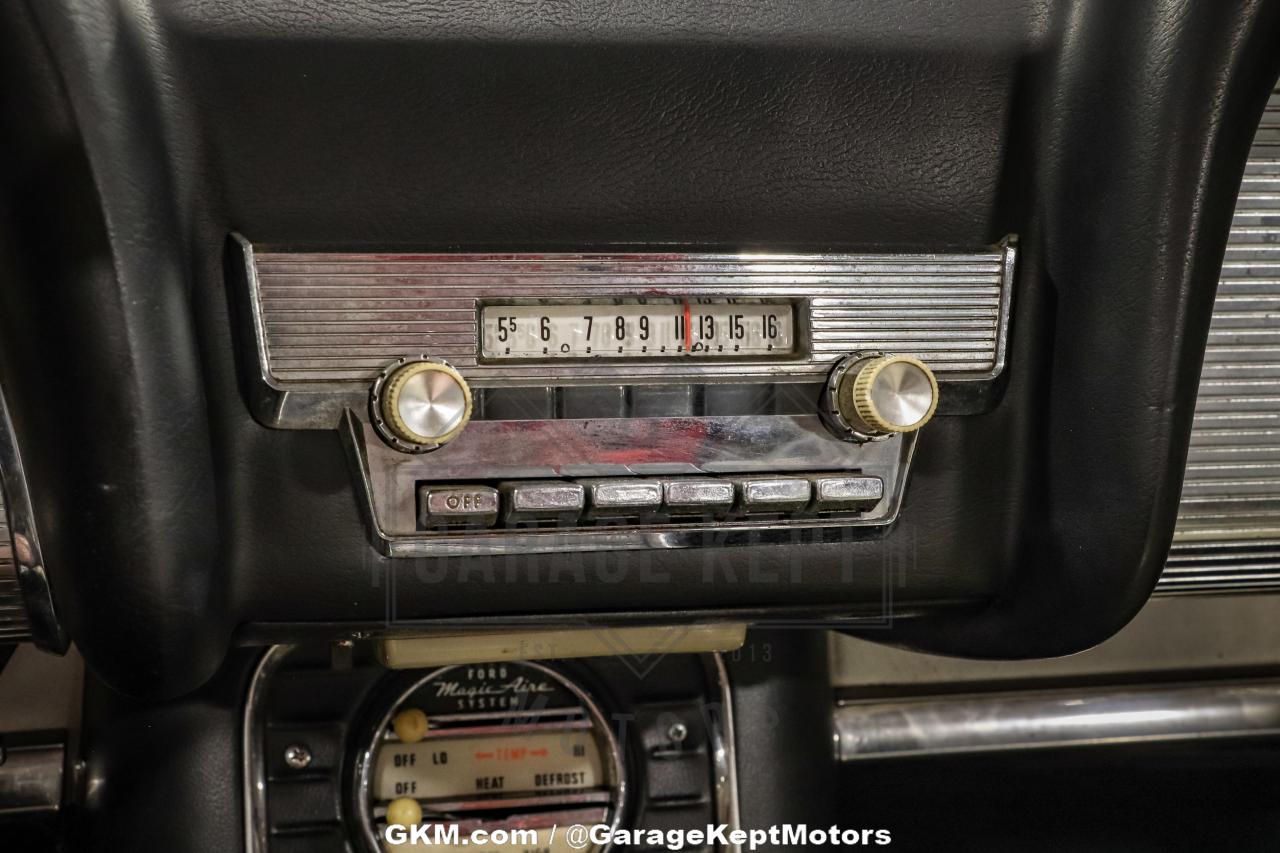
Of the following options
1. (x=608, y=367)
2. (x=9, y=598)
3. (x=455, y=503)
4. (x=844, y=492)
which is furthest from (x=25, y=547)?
(x=844, y=492)

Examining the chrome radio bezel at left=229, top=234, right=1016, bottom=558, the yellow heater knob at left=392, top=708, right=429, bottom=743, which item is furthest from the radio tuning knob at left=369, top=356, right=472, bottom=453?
the yellow heater knob at left=392, top=708, right=429, bottom=743

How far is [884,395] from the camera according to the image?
0.72 meters

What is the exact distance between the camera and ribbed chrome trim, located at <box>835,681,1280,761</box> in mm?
1195

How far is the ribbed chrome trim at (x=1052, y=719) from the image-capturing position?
1195 mm

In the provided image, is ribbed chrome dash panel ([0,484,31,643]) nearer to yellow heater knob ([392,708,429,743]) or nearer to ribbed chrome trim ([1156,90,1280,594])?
yellow heater knob ([392,708,429,743])

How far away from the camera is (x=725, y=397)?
0.74 m

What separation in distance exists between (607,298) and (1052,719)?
0.77 meters

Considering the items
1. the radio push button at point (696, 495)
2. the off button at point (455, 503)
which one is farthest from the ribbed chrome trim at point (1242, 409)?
the off button at point (455, 503)

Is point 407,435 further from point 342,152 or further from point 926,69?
point 926,69

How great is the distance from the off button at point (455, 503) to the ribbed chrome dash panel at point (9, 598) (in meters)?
0.26

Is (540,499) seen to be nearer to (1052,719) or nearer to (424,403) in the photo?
(424,403)

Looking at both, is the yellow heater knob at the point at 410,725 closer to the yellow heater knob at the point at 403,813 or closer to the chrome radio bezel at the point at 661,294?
the yellow heater knob at the point at 403,813

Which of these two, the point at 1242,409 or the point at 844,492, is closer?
the point at 844,492

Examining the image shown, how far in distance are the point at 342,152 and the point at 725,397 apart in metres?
0.27
